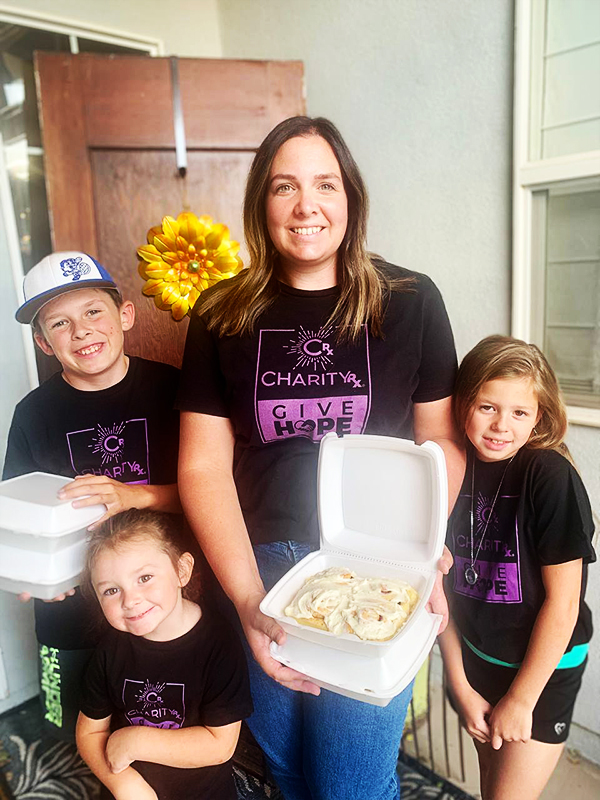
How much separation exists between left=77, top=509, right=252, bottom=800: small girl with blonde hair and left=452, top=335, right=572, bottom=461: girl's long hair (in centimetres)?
45

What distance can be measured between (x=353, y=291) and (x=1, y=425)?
0.79 metres

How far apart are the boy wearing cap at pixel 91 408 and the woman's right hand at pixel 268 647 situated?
0.23 m

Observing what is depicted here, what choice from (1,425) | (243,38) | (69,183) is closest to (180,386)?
(1,425)

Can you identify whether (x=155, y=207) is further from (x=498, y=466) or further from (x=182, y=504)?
(x=498, y=466)

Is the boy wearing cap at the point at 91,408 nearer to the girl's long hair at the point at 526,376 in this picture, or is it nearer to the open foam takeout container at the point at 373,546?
the open foam takeout container at the point at 373,546

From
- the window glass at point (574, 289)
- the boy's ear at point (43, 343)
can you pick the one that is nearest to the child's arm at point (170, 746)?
the boy's ear at point (43, 343)

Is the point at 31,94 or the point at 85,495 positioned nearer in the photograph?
the point at 85,495

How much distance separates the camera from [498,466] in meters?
0.79

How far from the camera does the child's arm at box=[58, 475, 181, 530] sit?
0.78 meters

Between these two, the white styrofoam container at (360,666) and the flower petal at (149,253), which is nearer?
the white styrofoam container at (360,666)

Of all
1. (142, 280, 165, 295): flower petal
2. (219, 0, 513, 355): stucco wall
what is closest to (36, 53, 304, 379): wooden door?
(219, 0, 513, 355): stucco wall

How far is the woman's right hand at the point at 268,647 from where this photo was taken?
0.70 metres

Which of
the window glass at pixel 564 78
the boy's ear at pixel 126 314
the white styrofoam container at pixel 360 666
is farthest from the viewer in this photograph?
the window glass at pixel 564 78

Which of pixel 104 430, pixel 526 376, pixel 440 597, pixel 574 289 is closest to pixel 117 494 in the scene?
Result: pixel 104 430
